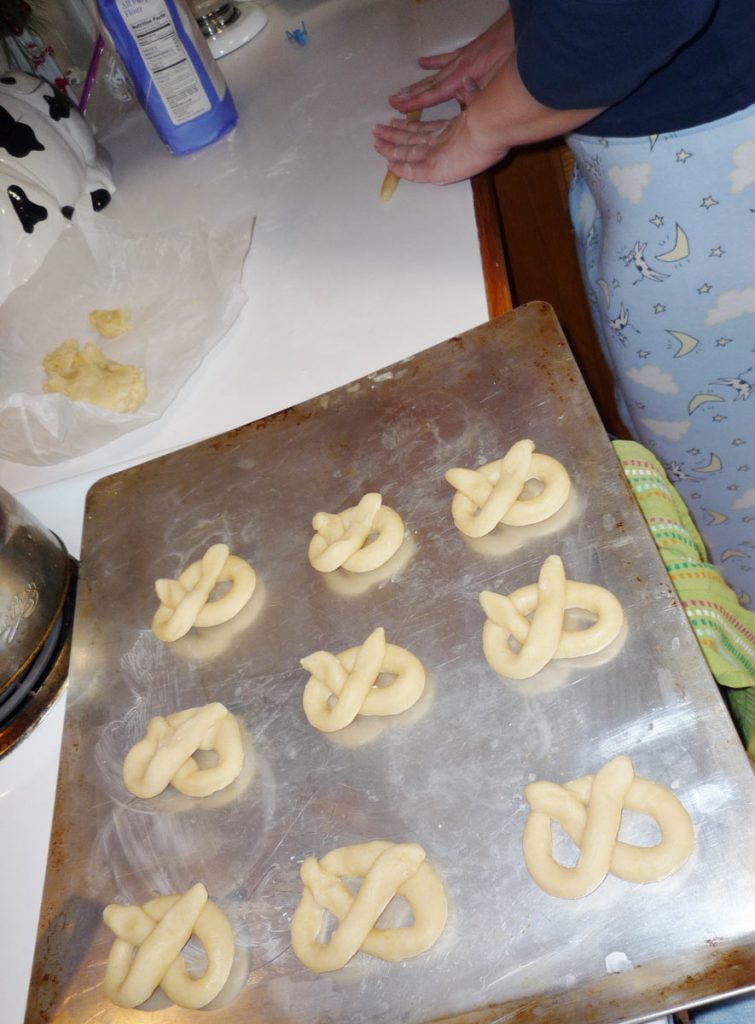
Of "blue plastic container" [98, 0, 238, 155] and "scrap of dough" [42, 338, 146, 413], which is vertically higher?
"blue plastic container" [98, 0, 238, 155]

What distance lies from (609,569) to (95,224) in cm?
88

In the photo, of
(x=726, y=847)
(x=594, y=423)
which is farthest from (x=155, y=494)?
(x=726, y=847)

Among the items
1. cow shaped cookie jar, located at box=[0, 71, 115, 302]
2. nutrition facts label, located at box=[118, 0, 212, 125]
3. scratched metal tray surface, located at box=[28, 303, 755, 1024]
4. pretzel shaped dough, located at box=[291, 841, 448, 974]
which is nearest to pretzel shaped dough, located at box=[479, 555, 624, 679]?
scratched metal tray surface, located at box=[28, 303, 755, 1024]

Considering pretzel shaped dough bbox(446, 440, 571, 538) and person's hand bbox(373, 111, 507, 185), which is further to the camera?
person's hand bbox(373, 111, 507, 185)

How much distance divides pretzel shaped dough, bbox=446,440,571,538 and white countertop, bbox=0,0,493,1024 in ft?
0.77

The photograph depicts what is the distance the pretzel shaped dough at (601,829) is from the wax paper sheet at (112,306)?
2.09ft

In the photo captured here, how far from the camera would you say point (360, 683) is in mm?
634

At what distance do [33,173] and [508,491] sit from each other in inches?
32.3

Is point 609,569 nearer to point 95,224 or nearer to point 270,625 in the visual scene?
point 270,625

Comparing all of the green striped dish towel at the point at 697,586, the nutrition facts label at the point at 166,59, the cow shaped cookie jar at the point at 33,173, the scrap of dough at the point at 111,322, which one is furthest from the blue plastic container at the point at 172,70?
the green striped dish towel at the point at 697,586

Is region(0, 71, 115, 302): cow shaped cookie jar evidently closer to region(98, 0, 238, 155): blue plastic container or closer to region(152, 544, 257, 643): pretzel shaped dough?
region(98, 0, 238, 155): blue plastic container

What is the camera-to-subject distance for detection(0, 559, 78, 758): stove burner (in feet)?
2.39

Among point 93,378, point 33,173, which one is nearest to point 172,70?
point 33,173

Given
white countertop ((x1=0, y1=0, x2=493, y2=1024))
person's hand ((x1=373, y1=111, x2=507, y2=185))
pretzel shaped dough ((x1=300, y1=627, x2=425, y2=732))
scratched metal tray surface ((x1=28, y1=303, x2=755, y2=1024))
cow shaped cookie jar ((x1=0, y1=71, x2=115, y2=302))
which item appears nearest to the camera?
scratched metal tray surface ((x1=28, y1=303, x2=755, y2=1024))
